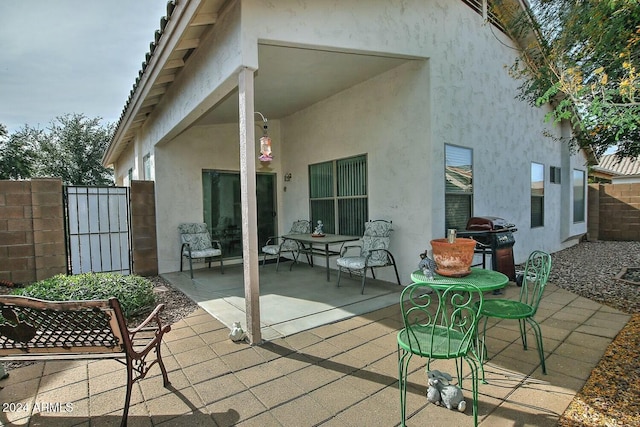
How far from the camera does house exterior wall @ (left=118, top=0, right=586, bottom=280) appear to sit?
3.44 metres

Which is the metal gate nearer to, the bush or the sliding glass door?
the sliding glass door

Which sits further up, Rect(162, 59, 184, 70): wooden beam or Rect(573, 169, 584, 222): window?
Rect(162, 59, 184, 70): wooden beam

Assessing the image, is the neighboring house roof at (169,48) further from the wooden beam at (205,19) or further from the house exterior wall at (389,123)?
the house exterior wall at (389,123)

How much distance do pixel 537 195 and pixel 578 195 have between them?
10.6ft

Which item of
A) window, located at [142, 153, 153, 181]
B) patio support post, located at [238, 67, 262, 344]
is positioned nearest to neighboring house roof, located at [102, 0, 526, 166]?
window, located at [142, 153, 153, 181]

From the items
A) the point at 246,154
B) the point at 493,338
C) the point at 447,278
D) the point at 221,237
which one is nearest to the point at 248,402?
the point at 447,278

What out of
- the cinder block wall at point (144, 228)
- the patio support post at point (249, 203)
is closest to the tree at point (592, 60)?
the patio support post at point (249, 203)

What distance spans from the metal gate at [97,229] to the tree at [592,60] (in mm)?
6712

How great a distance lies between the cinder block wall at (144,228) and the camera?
6047 millimetres

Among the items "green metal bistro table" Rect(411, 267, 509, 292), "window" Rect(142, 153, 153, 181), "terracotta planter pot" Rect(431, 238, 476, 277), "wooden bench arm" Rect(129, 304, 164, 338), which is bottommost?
"wooden bench arm" Rect(129, 304, 164, 338)

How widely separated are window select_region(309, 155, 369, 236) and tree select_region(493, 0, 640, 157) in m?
2.86

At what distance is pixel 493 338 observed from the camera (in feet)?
10.0

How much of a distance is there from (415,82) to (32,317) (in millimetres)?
4947

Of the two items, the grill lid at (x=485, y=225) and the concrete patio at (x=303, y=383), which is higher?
the grill lid at (x=485, y=225)
